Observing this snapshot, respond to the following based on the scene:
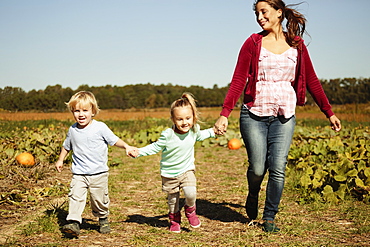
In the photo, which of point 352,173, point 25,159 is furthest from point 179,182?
point 25,159

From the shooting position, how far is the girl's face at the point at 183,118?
11.1 ft

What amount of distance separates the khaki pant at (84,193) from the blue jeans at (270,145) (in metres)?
1.29

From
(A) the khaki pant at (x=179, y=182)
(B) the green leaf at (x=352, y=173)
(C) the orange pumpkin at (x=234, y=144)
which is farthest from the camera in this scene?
(C) the orange pumpkin at (x=234, y=144)

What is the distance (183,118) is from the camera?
3410mm

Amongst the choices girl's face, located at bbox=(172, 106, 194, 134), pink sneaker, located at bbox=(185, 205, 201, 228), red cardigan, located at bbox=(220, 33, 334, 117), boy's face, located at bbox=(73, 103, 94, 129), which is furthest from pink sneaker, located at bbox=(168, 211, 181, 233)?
boy's face, located at bbox=(73, 103, 94, 129)

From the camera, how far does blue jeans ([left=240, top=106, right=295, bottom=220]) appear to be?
11.1ft

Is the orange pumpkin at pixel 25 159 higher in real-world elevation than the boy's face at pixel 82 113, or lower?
lower

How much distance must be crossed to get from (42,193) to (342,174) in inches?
139

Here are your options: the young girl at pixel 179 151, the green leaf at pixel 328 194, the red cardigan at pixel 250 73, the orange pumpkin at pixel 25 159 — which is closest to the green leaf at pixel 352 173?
the green leaf at pixel 328 194

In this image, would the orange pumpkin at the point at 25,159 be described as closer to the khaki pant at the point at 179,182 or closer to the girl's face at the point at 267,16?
the khaki pant at the point at 179,182

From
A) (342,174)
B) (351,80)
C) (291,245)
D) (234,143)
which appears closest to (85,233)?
(291,245)

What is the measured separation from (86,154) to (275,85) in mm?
1685

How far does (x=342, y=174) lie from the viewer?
4707 millimetres

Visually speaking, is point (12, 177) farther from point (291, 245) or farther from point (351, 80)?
point (351, 80)
